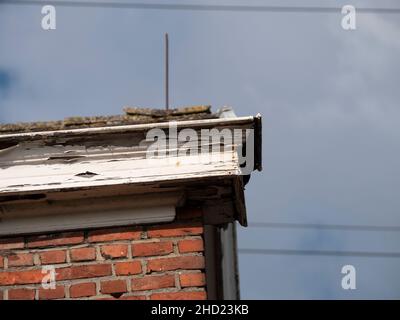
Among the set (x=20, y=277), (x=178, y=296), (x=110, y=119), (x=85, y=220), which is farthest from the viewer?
(x=110, y=119)

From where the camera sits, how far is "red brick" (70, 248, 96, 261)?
4477mm

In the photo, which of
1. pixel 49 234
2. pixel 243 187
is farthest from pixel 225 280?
pixel 49 234

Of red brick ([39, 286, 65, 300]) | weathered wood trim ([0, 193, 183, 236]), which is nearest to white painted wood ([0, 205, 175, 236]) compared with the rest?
weathered wood trim ([0, 193, 183, 236])

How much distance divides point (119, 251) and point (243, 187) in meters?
0.75

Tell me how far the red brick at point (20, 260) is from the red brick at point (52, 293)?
168mm

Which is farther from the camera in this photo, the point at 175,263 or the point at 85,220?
the point at 85,220

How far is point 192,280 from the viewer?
4.41 metres

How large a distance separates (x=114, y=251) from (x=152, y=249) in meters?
0.19

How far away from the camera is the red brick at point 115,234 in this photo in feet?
14.8

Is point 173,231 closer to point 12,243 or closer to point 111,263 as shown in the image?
point 111,263

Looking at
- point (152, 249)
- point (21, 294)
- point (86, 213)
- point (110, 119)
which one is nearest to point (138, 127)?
point (110, 119)

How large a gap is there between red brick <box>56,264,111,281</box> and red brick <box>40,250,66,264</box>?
5cm

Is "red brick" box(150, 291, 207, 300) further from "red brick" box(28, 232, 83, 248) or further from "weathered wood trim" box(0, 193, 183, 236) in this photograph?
"red brick" box(28, 232, 83, 248)

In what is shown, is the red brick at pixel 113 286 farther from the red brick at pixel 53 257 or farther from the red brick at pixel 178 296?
the red brick at pixel 53 257
